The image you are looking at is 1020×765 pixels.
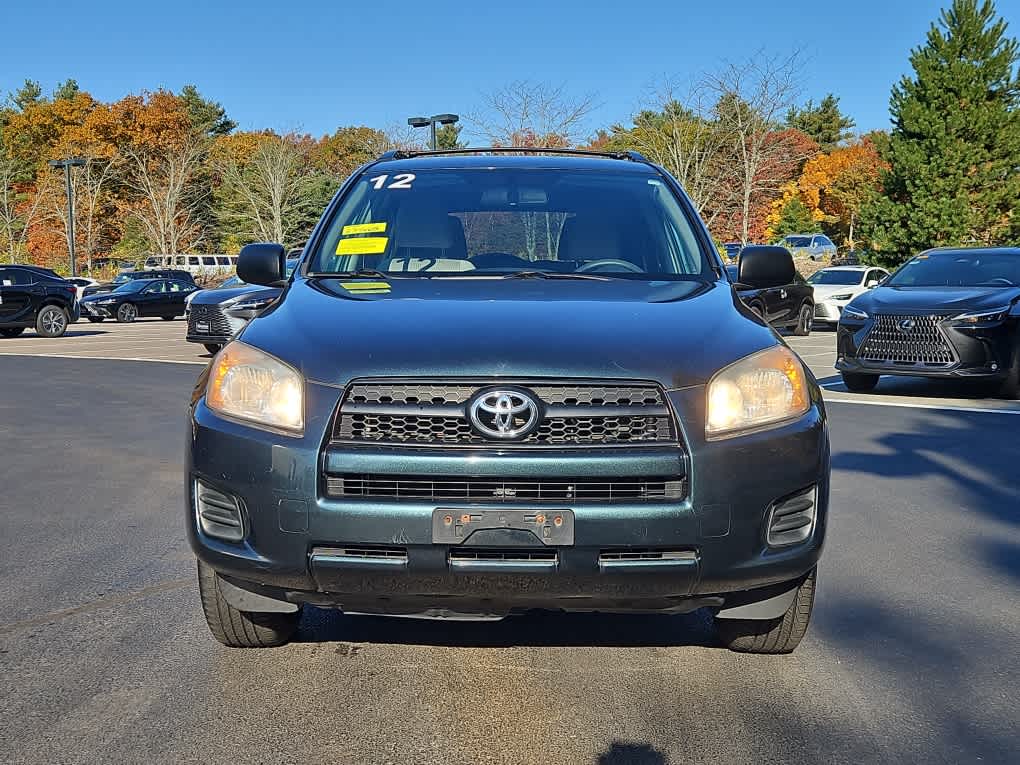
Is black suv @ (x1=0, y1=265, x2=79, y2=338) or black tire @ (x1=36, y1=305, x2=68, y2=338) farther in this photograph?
black tire @ (x1=36, y1=305, x2=68, y2=338)

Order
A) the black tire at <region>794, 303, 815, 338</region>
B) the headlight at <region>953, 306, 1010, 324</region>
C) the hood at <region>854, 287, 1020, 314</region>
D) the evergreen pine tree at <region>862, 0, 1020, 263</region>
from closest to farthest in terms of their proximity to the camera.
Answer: the headlight at <region>953, 306, 1010, 324</region> → the hood at <region>854, 287, 1020, 314</region> → the black tire at <region>794, 303, 815, 338</region> → the evergreen pine tree at <region>862, 0, 1020, 263</region>

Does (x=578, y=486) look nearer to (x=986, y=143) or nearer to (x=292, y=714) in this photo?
(x=292, y=714)

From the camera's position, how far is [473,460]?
3059mm

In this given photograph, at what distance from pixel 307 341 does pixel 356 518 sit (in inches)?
24.8

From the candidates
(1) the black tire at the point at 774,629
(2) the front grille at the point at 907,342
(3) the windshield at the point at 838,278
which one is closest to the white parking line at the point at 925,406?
(2) the front grille at the point at 907,342

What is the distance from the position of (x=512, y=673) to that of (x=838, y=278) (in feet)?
81.2

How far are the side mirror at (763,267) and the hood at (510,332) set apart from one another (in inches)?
29.3

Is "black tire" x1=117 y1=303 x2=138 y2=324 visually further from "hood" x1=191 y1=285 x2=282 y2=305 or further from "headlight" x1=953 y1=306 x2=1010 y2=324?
"headlight" x1=953 y1=306 x2=1010 y2=324

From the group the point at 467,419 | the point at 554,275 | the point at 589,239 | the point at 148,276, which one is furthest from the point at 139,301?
the point at 467,419

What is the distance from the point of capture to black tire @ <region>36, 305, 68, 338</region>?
26312 mm

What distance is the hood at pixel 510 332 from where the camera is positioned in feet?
10.5

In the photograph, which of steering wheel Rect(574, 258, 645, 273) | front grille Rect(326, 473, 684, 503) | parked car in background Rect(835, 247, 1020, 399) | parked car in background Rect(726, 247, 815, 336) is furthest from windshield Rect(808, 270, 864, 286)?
front grille Rect(326, 473, 684, 503)

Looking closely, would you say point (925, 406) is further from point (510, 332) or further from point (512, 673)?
point (510, 332)

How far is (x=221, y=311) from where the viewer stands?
18.9 m
